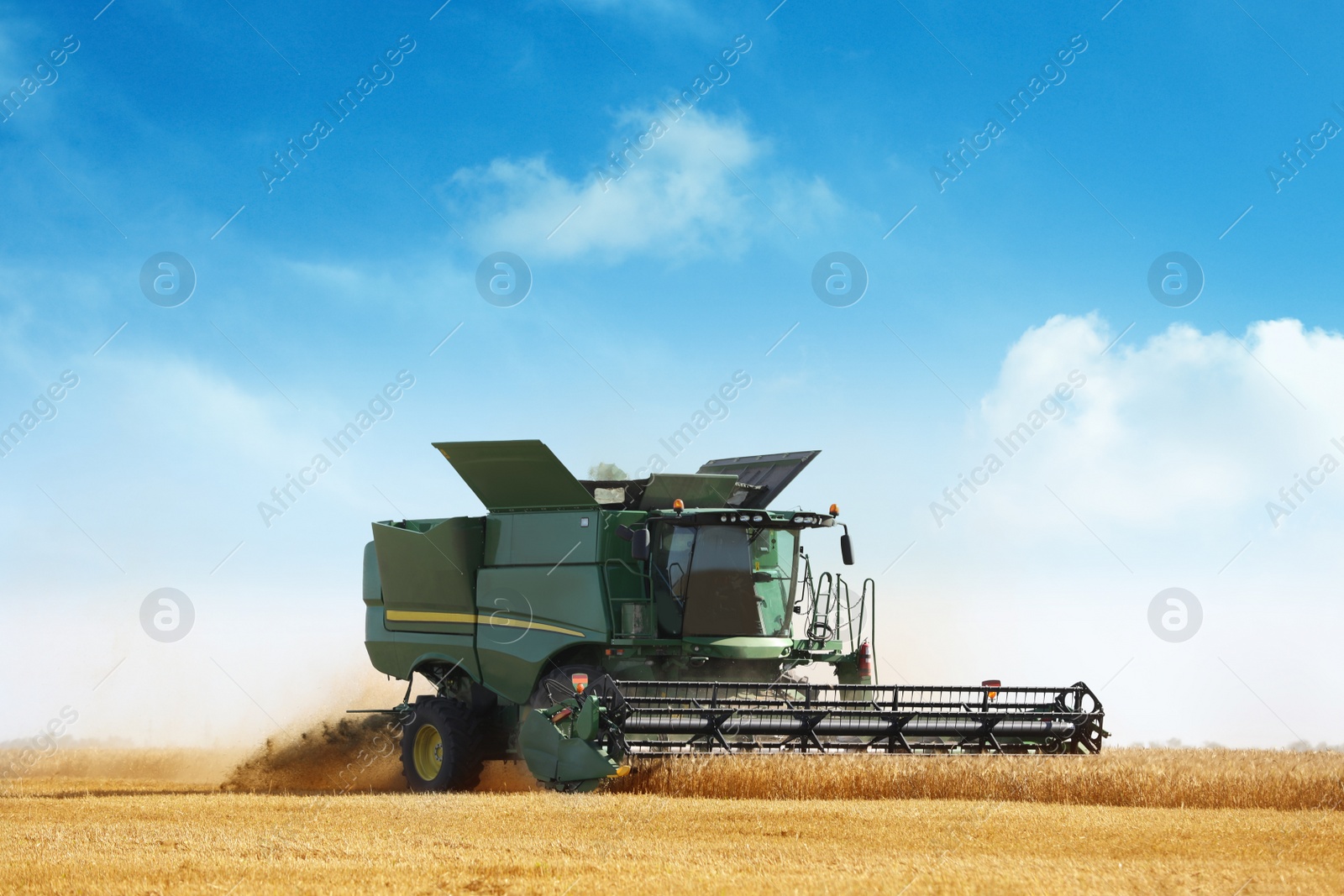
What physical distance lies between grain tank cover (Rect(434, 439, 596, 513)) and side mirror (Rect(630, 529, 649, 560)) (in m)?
0.95

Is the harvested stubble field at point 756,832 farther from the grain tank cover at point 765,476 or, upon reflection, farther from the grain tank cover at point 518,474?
the grain tank cover at point 765,476

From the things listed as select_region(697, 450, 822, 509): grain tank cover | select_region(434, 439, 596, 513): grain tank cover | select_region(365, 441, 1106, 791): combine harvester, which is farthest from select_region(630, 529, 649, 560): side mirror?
select_region(697, 450, 822, 509): grain tank cover

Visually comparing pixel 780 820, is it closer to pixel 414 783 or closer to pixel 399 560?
pixel 414 783

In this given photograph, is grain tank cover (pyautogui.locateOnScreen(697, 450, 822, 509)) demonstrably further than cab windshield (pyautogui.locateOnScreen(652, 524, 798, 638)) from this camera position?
Yes

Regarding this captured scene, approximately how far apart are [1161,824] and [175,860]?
6741 mm

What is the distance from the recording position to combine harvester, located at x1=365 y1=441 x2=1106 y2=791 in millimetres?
12008

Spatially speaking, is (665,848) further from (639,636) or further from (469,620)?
(469,620)

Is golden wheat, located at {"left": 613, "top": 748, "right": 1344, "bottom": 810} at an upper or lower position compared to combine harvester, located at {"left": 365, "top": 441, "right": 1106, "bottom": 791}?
lower

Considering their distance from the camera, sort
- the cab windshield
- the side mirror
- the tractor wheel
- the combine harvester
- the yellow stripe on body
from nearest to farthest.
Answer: the combine harvester
the side mirror
the cab windshield
the tractor wheel
the yellow stripe on body

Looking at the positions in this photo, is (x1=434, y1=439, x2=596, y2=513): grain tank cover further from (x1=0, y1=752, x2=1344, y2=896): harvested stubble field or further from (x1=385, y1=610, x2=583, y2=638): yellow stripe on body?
(x1=0, y1=752, x2=1344, y2=896): harvested stubble field

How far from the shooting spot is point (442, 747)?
13.4 metres

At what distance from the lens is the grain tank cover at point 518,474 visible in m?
13.6

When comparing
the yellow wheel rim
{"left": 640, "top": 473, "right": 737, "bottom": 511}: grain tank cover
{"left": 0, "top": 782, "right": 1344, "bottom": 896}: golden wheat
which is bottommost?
{"left": 0, "top": 782, "right": 1344, "bottom": 896}: golden wheat

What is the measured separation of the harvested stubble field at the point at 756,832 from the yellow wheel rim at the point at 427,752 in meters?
0.31
